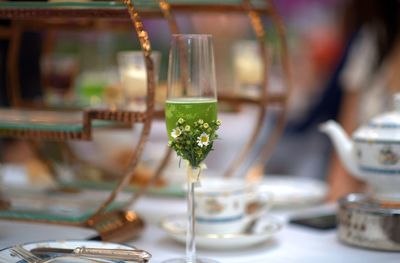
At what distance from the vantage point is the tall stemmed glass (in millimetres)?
1197

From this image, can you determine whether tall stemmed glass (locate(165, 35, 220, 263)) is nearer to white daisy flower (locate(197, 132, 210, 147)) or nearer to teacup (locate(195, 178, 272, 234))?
white daisy flower (locate(197, 132, 210, 147))

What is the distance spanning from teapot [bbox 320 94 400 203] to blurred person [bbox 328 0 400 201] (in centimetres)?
138

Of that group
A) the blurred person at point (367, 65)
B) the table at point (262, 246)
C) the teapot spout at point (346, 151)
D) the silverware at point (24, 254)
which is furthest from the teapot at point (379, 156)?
the blurred person at point (367, 65)

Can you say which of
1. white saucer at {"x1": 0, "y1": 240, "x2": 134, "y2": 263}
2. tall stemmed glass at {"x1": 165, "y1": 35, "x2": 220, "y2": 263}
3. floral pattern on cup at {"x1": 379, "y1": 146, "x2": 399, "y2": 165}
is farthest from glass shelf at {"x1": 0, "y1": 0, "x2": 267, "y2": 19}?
floral pattern on cup at {"x1": 379, "y1": 146, "x2": 399, "y2": 165}

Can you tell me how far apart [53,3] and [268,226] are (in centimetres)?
62

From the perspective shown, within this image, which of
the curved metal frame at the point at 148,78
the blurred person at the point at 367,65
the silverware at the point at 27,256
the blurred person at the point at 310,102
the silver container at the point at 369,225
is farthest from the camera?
the blurred person at the point at 310,102

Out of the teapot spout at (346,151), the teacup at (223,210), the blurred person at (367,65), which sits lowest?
the teacup at (223,210)

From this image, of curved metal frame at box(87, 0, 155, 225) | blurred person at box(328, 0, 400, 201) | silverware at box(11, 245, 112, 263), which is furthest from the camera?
blurred person at box(328, 0, 400, 201)

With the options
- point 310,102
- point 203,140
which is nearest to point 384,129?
point 203,140

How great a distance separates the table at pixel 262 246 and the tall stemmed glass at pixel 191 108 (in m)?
0.14

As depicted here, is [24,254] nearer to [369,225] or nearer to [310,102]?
[369,225]

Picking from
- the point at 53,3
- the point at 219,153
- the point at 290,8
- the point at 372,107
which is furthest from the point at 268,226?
the point at 290,8

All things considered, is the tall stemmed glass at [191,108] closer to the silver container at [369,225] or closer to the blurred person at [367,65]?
the silver container at [369,225]

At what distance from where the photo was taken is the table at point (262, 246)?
1.37 meters
